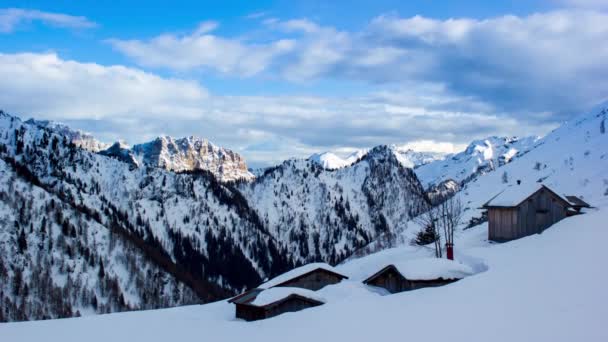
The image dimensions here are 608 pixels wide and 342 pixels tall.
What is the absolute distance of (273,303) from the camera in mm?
38844

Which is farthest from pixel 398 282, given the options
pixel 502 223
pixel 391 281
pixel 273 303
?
pixel 502 223

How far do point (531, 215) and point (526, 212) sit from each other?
59 centimetres

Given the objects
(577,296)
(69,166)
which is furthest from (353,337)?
(69,166)

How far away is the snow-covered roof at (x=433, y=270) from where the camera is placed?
124ft

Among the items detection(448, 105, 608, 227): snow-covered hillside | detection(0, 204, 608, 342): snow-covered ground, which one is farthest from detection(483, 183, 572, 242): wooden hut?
detection(448, 105, 608, 227): snow-covered hillside

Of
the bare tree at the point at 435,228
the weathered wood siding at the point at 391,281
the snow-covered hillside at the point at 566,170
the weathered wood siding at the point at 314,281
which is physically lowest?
the weathered wood siding at the point at 314,281

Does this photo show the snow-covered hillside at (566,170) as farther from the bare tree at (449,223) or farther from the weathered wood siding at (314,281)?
the weathered wood siding at (314,281)

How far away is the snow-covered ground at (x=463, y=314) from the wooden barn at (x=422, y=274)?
157cm

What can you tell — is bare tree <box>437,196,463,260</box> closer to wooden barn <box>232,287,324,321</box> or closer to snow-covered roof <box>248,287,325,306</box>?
snow-covered roof <box>248,287,325,306</box>

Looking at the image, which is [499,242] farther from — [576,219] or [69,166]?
[69,166]

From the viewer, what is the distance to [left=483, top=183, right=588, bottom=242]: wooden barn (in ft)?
→ 167

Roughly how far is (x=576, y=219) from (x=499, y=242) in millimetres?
7159

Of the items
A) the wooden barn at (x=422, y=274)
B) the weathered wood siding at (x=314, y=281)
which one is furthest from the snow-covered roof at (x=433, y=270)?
the weathered wood siding at (x=314, y=281)

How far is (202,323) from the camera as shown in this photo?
123 feet
